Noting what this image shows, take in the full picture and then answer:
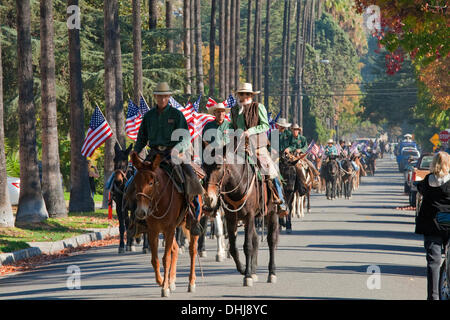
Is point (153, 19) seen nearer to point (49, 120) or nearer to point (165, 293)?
point (49, 120)

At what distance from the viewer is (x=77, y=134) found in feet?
97.0

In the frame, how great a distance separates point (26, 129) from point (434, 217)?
14599 mm

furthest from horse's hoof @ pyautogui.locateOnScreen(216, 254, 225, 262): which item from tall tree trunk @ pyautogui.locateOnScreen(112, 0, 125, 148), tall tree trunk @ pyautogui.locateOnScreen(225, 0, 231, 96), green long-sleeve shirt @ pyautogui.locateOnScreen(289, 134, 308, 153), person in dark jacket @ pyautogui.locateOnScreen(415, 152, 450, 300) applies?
tall tree trunk @ pyautogui.locateOnScreen(225, 0, 231, 96)

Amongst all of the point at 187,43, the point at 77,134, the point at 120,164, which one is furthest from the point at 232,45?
the point at 120,164

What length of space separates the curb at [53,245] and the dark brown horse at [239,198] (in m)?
5.58

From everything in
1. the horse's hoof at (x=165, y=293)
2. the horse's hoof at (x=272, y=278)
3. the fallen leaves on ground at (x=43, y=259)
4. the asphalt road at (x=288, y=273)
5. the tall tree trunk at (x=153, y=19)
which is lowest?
the fallen leaves on ground at (x=43, y=259)

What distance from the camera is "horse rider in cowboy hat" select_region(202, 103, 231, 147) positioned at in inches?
554

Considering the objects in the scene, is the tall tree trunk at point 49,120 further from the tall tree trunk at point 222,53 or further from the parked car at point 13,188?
the tall tree trunk at point 222,53

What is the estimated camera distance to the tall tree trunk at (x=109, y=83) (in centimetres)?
3178

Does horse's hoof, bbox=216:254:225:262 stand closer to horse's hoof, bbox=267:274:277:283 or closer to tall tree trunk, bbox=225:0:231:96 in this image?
horse's hoof, bbox=267:274:277:283

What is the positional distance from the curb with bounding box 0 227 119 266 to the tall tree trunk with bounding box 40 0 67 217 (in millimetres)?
2286

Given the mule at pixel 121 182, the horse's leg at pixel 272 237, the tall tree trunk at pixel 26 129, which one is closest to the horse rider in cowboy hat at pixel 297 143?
the tall tree trunk at pixel 26 129

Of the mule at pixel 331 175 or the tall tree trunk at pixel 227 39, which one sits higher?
the tall tree trunk at pixel 227 39

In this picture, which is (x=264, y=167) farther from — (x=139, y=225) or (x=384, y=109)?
(x=384, y=109)
